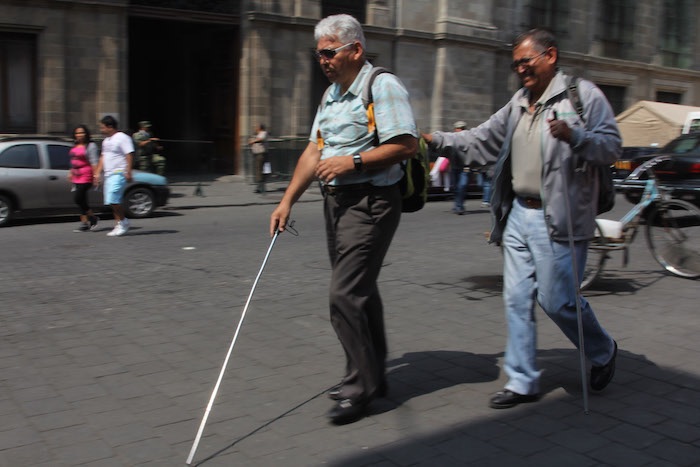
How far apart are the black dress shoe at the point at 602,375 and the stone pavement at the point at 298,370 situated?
4.5 inches

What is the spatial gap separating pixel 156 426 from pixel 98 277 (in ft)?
13.5

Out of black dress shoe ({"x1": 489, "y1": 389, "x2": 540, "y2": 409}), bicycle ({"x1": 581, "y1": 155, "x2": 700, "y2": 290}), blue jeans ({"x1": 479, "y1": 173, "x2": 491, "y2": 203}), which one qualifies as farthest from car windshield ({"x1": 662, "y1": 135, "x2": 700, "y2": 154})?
black dress shoe ({"x1": 489, "y1": 389, "x2": 540, "y2": 409})

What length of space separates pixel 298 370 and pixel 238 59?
1760 centimetres

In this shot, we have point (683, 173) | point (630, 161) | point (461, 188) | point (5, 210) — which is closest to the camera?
point (5, 210)

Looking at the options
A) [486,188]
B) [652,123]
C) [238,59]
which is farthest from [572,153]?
[652,123]

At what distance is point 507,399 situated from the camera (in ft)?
12.8

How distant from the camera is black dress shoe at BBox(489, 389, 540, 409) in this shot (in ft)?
12.8

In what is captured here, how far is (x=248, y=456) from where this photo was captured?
334cm

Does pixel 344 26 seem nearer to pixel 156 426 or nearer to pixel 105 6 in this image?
pixel 156 426

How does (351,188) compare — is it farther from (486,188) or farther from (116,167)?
(486,188)

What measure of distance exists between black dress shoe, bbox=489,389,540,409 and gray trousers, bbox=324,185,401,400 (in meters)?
0.66

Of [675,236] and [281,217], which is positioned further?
[675,236]

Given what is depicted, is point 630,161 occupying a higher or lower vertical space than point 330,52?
lower

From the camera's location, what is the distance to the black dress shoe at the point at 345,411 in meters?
3.68
